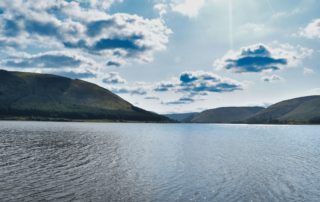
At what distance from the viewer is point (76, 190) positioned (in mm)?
35156

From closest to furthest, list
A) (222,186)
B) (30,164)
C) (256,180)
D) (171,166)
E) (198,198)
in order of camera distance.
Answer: (198,198)
(222,186)
(256,180)
(30,164)
(171,166)

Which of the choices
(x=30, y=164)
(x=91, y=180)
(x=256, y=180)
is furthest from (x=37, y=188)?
(x=256, y=180)

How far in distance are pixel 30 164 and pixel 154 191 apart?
91.1 feet

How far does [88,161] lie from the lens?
5850cm

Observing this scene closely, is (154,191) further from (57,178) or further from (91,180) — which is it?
(57,178)

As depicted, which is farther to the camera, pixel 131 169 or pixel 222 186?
pixel 131 169

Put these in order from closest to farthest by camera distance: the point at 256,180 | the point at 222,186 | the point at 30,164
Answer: the point at 222,186 → the point at 256,180 → the point at 30,164

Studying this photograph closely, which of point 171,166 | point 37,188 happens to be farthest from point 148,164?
point 37,188

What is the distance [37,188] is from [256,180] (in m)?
31.9

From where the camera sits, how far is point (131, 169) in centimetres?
5188

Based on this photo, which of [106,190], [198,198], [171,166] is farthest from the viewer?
[171,166]

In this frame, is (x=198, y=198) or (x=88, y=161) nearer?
(x=198, y=198)

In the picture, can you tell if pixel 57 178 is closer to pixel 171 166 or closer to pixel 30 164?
pixel 30 164

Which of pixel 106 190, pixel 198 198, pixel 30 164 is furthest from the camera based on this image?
pixel 30 164
